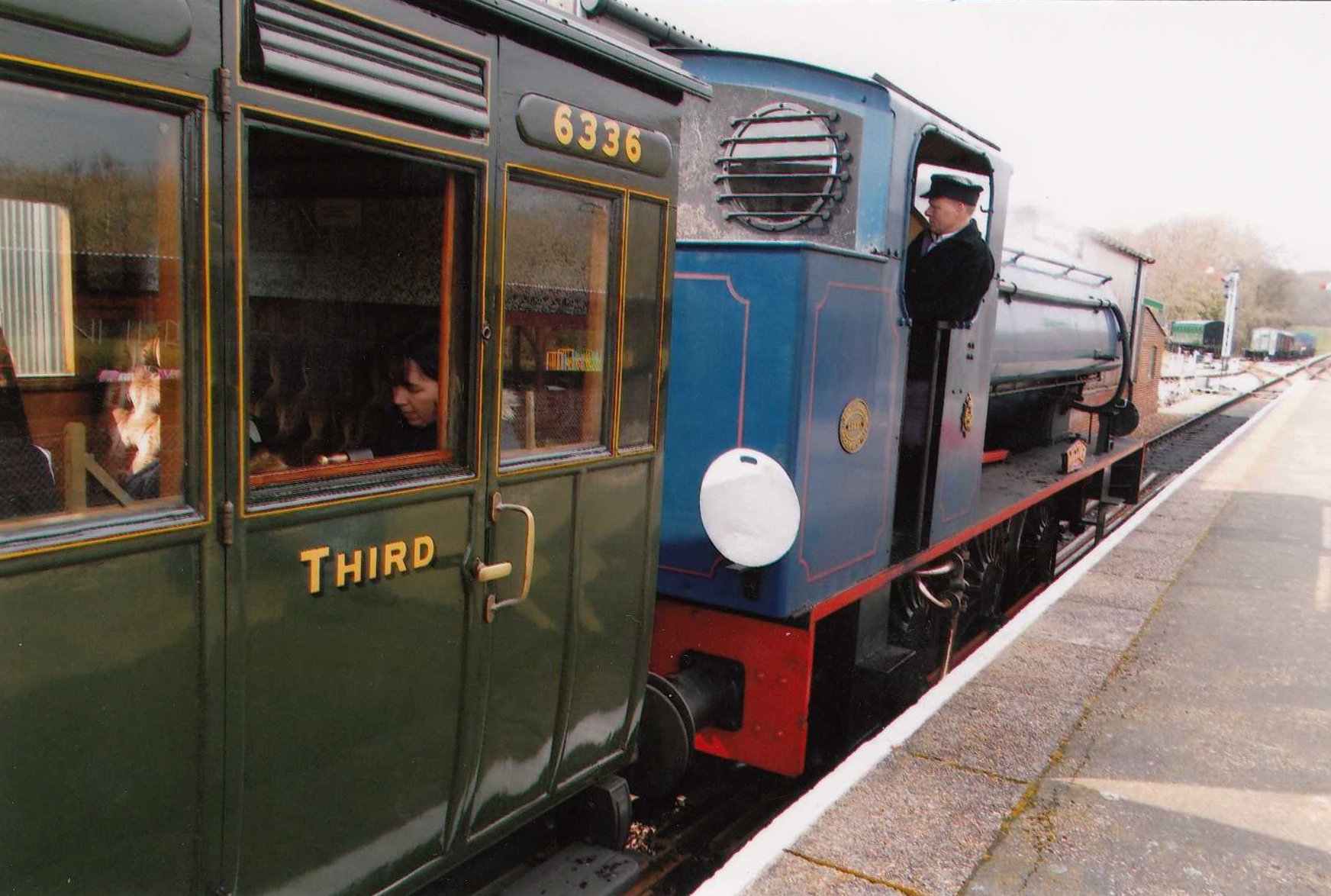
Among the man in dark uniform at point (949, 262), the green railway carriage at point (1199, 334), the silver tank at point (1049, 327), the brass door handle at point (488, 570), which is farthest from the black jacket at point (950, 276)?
the green railway carriage at point (1199, 334)

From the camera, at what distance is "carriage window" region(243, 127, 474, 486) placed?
6.97 ft

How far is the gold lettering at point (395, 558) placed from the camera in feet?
7.20

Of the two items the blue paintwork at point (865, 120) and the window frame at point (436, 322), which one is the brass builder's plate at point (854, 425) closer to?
the blue paintwork at point (865, 120)

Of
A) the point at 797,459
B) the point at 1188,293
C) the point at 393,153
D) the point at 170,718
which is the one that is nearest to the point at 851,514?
the point at 797,459

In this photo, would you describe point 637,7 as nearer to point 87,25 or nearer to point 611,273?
point 611,273

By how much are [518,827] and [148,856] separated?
1.14 metres

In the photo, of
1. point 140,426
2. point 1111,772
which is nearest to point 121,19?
point 140,426

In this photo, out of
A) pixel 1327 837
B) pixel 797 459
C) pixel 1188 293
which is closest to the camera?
pixel 1327 837

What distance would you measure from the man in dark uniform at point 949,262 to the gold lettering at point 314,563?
2.90 m

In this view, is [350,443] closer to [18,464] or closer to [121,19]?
[18,464]

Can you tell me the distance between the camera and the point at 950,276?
4.18 m

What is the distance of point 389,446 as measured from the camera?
2330mm

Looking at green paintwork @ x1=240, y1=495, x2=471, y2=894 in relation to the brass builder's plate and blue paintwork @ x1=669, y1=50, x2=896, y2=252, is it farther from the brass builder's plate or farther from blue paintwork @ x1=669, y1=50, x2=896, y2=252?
blue paintwork @ x1=669, y1=50, x2=896, y2=252

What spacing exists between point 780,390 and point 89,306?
2.31 m
